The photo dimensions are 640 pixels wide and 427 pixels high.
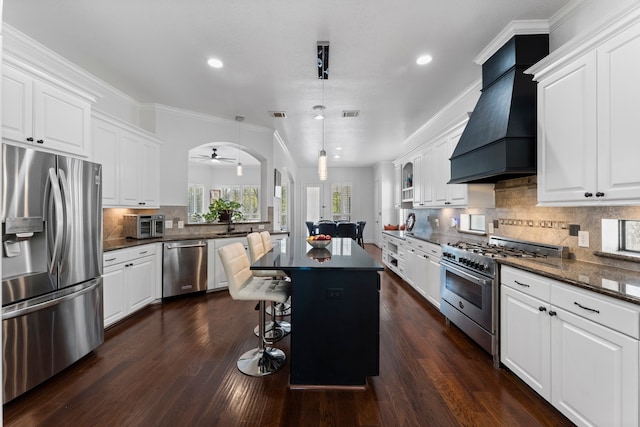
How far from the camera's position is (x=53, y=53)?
9.62ft

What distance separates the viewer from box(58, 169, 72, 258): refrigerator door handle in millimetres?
2293

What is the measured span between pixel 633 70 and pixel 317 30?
212 centimetres

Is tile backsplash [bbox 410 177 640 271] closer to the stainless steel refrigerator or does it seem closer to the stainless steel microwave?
the stainless steel refrigerator

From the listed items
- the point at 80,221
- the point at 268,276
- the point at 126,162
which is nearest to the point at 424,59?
the point at 268,276

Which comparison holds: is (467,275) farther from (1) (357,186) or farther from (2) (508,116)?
(1) (357,186)

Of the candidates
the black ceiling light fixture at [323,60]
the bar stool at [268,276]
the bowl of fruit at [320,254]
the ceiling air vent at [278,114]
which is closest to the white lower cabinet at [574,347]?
the bowl of fruit at [320,254]

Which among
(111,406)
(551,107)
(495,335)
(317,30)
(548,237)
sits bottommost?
(111,406)

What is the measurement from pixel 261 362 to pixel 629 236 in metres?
2.82

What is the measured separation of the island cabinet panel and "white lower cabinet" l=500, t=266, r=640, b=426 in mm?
1035

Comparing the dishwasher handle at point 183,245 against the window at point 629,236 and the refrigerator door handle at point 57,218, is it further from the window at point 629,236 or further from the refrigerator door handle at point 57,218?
the window at point 629,236

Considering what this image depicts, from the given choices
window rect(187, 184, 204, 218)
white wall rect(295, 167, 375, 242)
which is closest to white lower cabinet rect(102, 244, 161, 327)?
white wall rect(295, 167, 375, 242)

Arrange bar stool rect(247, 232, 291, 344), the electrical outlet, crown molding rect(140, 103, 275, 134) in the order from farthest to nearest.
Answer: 1. crown molding rect(140, 103, 275, 134)
2. bar stool rect(247, 232, 291, 344)
3. the electrical outlet

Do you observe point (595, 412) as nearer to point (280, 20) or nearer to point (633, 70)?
point (633, 70)

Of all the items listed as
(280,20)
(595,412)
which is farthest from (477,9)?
(595,412)
